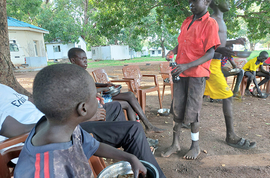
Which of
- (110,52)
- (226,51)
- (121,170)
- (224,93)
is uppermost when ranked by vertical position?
(110,52)

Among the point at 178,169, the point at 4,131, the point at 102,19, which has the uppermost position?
the point at 102,19

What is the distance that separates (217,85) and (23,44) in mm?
15675

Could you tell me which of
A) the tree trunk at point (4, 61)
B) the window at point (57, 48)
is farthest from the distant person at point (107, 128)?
the window at point (57, 48)

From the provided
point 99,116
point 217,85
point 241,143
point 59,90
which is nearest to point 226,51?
point 217,85

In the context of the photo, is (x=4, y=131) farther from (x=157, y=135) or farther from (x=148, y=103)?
(x=148, y=103)

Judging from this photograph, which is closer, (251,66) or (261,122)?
(261,122)

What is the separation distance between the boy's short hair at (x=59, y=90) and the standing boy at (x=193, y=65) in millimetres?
1350

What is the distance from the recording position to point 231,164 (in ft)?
6.81

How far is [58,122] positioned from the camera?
85 centimetres

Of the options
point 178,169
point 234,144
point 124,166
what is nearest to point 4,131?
point 124,166

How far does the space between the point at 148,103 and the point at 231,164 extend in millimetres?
2777

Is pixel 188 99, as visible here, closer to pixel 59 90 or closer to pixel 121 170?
pixel 121 170

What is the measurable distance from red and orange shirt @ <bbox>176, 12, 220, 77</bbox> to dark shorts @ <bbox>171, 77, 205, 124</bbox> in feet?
0.32

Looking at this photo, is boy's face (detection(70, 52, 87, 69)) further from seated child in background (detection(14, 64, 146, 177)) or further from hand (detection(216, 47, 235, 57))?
hand (detection(216, 47, 235, 57))
